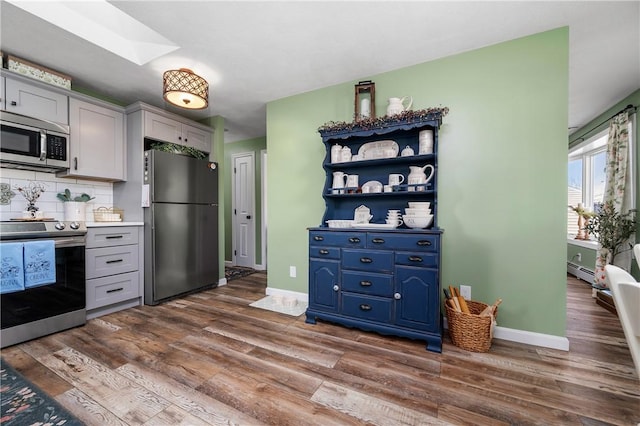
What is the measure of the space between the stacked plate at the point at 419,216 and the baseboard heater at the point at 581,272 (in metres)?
3.34

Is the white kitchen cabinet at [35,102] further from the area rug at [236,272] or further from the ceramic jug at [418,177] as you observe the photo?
the ceramic jug at [418,177]

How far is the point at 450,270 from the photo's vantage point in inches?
90.7

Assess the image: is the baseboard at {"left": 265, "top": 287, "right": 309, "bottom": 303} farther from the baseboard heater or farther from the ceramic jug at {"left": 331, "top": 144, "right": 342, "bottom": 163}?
the baseboard heater

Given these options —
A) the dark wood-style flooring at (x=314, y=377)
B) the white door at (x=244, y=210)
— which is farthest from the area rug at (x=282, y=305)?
the white door at (x=244, y=210)

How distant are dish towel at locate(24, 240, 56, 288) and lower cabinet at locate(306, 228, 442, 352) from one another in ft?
7.05

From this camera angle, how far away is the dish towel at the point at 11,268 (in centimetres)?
190

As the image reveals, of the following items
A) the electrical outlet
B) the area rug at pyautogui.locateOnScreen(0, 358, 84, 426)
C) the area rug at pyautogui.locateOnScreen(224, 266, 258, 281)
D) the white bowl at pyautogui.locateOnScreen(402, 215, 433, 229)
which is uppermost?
the white bowl at pyautogui.locateOnScreen(402, 215, 433, 229)

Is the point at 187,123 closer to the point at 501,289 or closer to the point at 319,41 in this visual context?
the point at 319,41

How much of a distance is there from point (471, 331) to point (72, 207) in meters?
3.84

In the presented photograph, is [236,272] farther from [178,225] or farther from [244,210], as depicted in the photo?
[178,225]

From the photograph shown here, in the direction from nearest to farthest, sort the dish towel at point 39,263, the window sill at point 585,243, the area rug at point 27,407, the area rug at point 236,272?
the area rug at point 27,407 → the dish towel at point 39,263 → the window sill at point 585,243 → the area rug at point 236,272

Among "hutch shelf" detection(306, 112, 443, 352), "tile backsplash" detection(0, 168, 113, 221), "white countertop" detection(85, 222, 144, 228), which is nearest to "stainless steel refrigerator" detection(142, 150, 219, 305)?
"white countertop" detection(85, 222, 144, 228)

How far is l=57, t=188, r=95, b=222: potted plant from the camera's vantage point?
8.69 feet

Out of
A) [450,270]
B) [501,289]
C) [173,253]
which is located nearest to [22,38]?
[173,253]
